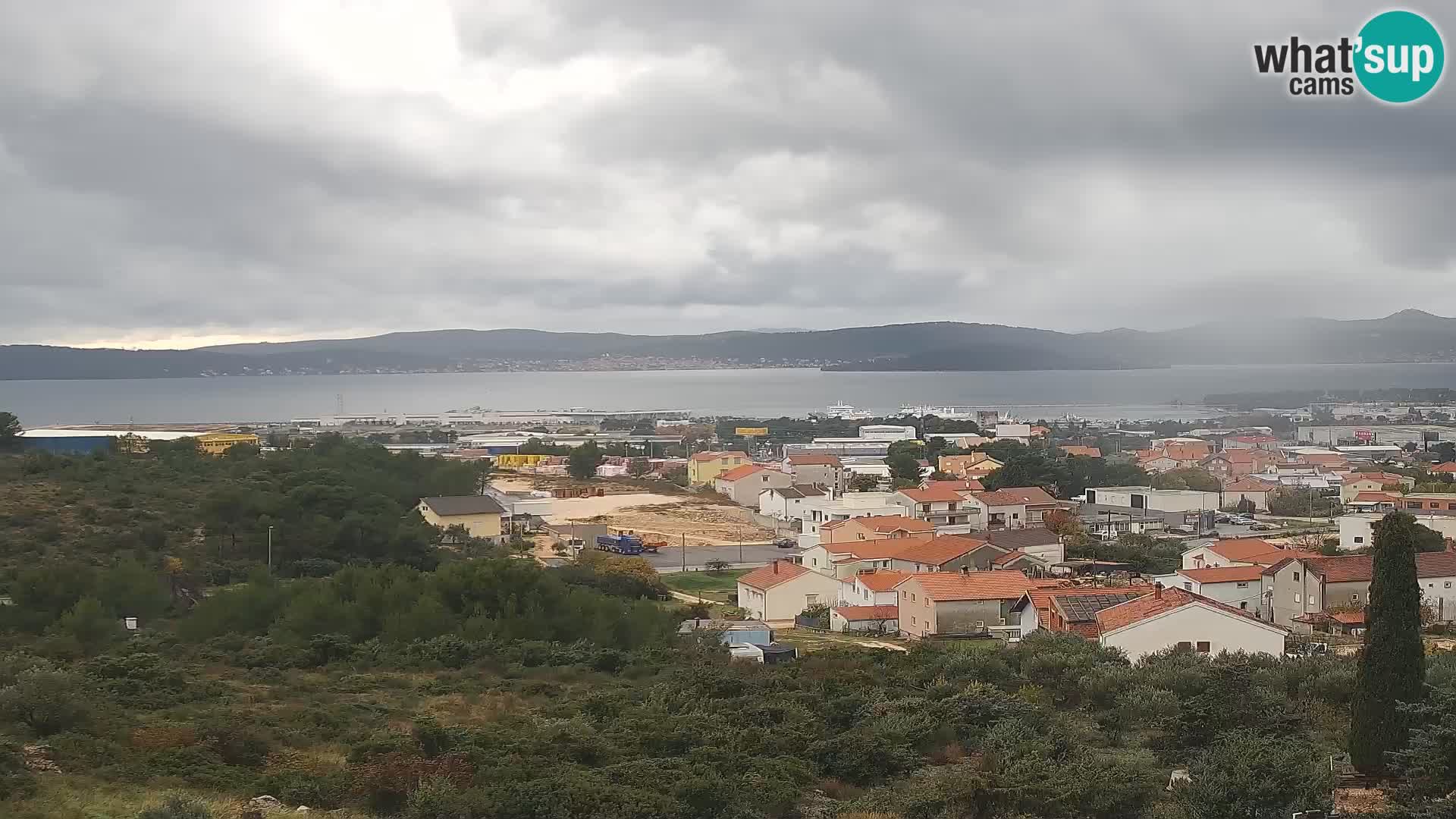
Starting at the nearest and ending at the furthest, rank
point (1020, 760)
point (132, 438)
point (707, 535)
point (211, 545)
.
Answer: point (1020, 760)
point (211, 545)
point (707, 535)
point (132, 438)

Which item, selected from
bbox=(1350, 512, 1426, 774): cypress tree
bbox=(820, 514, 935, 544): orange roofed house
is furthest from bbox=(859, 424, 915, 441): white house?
bbox=(1350, 512, 1426, 774): cypress tree

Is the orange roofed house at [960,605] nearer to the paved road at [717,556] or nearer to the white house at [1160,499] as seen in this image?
the paved road at [717,556]

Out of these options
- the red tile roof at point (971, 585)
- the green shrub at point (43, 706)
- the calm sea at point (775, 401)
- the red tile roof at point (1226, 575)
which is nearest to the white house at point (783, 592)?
the red tile roof at point (971, 585)

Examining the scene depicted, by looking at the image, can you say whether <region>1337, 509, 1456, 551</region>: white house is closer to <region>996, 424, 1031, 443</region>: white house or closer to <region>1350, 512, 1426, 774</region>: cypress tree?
<region>1350, 512, 1426, 774</region>: cypress tree

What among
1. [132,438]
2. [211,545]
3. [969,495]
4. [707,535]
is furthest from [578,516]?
[132,438]

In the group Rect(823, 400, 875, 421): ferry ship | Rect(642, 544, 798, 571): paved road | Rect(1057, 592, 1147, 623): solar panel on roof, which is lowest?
Rect(642, 544, 798, 571): paved road

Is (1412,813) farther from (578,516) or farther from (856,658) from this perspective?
(578,516)

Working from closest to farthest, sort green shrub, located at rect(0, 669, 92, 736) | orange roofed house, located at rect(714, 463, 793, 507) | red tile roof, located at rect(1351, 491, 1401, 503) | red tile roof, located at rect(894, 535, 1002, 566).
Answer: green shrub, located at rect(0, 669, 92, 736) → red tile roof, located at rect(894, 535, 1002, 566) → red tile roof, located at rect(1351, 491, 1401, 503) → orange roofed house, located at rect(714, 463, 793, 507)
